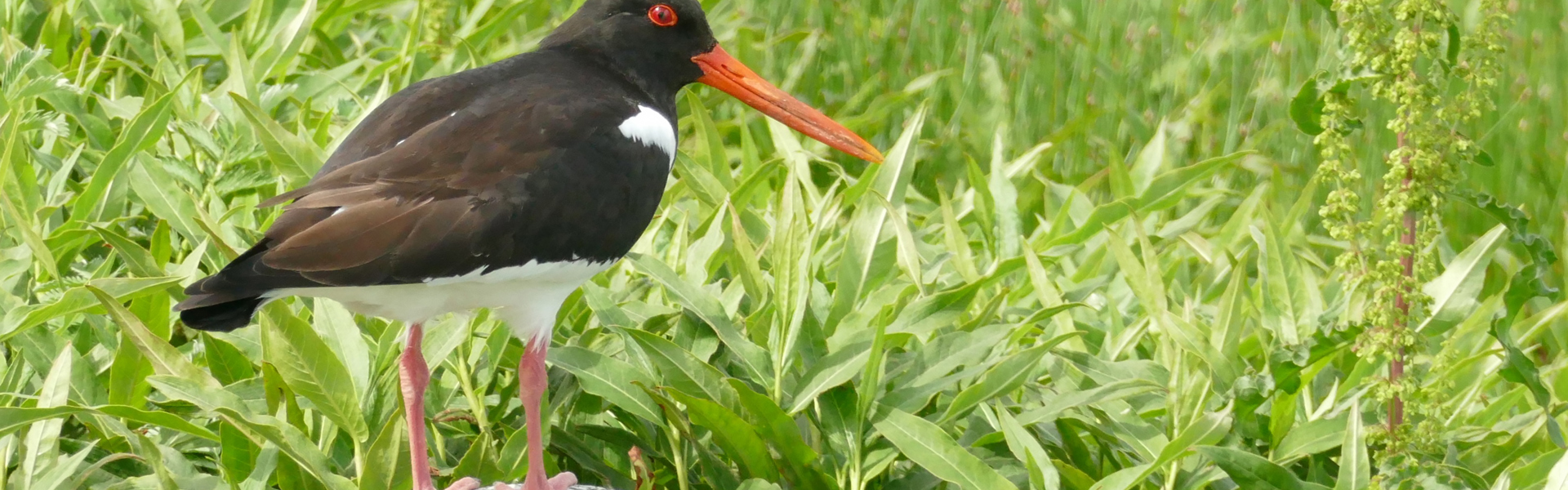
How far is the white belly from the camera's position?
2.86 m

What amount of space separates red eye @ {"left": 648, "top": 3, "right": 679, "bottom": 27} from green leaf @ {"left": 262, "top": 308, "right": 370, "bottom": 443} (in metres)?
1.07

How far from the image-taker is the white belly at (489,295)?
9.39ft

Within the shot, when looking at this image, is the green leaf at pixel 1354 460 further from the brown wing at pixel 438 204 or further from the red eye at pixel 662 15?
the red eye at pixel 662 15

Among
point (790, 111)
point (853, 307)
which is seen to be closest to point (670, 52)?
point (790, 111)

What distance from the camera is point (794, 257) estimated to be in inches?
A: 137

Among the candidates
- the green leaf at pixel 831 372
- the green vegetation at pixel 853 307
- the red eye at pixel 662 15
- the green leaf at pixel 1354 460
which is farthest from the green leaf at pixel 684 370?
the green leaf at pixel 1354 460

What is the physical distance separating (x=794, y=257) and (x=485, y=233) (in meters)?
0.89

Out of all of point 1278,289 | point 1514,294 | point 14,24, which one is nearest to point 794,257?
point 1278,289

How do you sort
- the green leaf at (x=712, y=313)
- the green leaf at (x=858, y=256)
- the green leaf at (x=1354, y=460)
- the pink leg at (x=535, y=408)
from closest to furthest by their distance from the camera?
the green leaf at (x=1354, y=460), the pink leg at (x=535, y=408), the green leaf at (x=712, y=313), the green leaf at (x=858, y=256)

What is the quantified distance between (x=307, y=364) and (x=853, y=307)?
4.33 feet

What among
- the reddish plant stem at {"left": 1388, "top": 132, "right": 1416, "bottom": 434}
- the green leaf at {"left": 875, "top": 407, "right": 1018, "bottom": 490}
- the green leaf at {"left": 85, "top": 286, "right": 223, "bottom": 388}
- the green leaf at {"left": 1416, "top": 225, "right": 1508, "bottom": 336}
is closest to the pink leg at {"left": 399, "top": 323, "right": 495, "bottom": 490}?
the green leaf at {"left": 85, "top": 286, "right": 223, "bottom": 388}

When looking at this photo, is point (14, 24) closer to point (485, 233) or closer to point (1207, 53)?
point (485, 233)

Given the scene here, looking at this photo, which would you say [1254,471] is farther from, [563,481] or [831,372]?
[563,481]

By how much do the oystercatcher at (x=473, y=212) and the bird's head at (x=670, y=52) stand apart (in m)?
0.12
